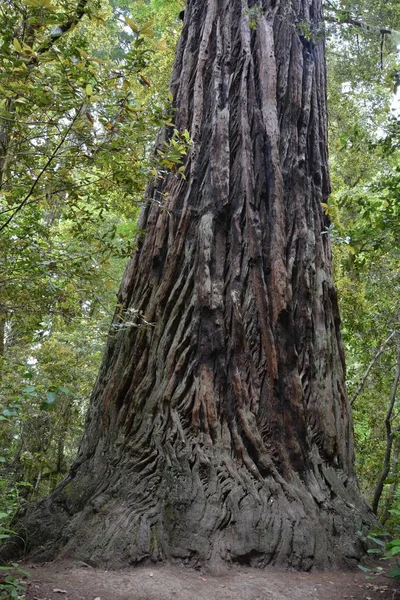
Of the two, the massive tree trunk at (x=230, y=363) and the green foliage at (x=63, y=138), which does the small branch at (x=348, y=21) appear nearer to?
the massive tree trunk at (x=230, y=363)

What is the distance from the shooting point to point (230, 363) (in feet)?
12.1

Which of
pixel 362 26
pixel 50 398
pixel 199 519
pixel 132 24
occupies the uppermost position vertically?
pixel 362 26

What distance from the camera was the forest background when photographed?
9.52ft

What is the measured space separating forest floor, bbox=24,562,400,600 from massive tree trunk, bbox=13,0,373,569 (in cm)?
A: 13

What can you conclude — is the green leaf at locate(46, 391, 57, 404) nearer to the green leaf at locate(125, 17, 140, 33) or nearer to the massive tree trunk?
the massive tree trunk

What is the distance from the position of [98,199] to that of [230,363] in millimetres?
1631

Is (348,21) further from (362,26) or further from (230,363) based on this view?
(230,363)

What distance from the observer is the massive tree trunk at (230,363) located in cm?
317

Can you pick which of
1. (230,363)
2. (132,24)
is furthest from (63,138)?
(230,363)

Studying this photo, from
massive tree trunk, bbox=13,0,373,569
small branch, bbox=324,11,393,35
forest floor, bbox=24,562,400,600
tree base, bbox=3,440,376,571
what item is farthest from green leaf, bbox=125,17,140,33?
small branch, bbox=324,11,393,35

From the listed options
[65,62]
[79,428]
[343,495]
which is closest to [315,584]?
[343,495]

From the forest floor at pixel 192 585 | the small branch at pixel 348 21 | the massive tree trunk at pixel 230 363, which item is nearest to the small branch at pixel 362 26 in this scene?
the small branch at pixel 348 21

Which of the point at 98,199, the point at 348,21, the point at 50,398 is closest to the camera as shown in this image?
the point at 50,398

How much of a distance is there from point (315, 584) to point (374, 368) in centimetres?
588
